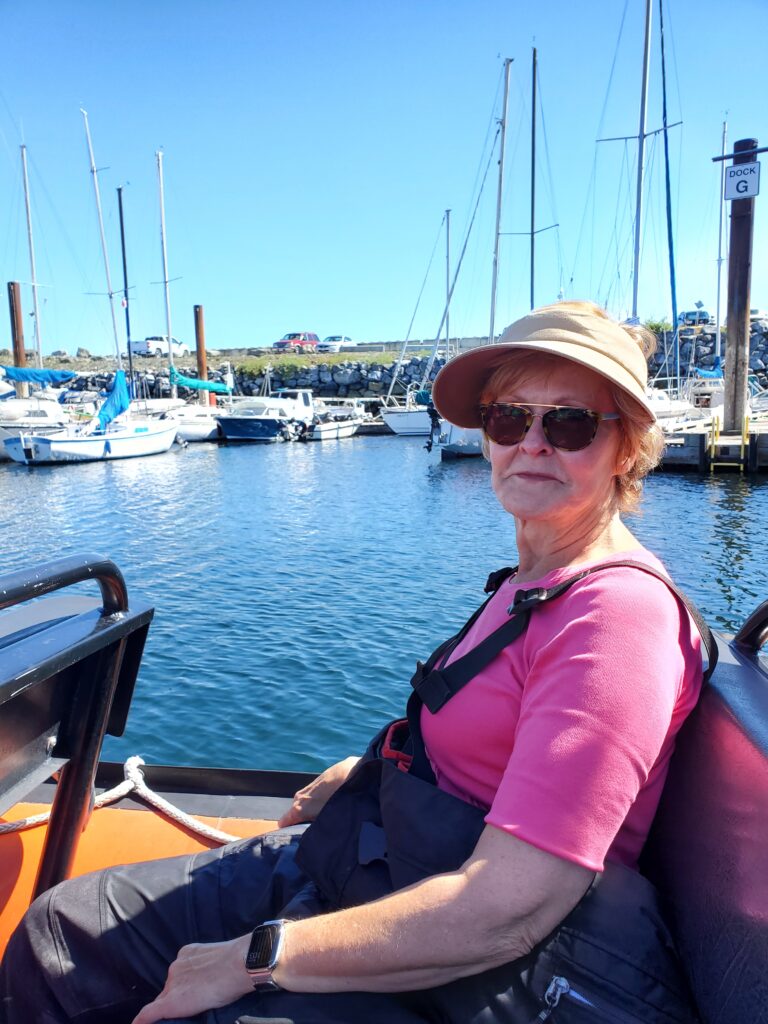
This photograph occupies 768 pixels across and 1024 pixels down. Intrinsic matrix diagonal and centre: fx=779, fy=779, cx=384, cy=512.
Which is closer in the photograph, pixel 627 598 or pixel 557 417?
pixel 627 598

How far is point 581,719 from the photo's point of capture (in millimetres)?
1155

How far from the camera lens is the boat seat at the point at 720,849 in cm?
108

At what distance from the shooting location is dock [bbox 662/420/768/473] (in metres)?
20.0

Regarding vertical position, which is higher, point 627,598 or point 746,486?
point 627,598

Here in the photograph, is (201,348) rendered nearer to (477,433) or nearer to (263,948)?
(477,433)

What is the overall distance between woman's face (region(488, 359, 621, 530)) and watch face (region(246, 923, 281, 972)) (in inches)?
36.3

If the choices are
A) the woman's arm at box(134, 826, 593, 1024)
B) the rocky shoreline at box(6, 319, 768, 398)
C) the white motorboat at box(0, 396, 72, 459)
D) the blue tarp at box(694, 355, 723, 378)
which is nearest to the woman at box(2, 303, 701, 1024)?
the woman's arm at box(134, 826, 593, 1024)

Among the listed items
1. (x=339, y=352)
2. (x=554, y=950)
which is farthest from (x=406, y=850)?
(x=339, y=352)

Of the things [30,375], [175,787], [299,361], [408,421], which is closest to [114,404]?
[30,375]

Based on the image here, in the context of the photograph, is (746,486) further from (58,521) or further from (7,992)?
(7,992)

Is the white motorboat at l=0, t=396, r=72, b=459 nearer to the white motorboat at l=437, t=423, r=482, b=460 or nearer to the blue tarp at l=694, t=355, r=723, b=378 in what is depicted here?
the white motorboat at l=437, t=423, r=482, b=460

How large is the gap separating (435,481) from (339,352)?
4534cm

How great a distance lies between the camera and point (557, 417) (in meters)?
1.62

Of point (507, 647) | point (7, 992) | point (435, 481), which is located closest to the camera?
point (507, 647)
